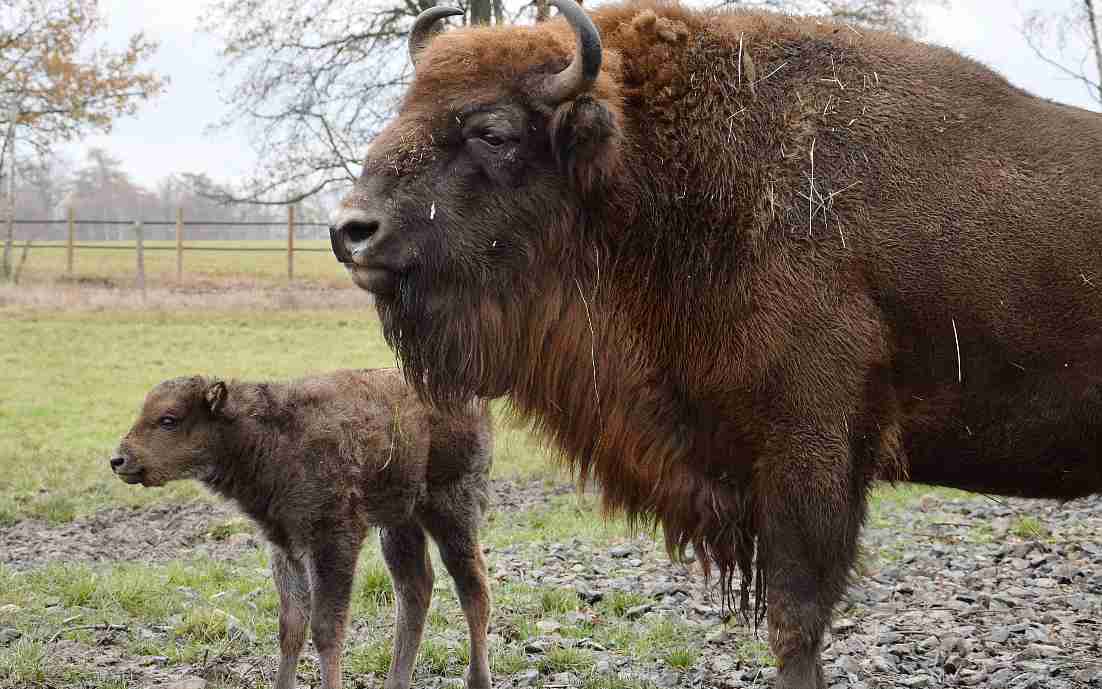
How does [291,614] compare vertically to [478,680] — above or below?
above

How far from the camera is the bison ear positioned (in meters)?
3.72

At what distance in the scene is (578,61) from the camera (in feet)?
12.0

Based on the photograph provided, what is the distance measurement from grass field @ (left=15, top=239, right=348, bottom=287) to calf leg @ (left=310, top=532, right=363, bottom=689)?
25.7 meters

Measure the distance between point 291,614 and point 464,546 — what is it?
1.08m

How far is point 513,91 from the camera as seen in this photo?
3855 mm

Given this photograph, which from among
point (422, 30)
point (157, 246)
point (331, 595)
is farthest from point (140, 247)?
point (422, 30)

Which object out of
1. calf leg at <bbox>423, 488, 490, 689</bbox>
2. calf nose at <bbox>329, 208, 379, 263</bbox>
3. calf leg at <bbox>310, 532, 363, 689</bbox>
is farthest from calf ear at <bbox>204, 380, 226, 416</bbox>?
calf nose at <bbox>329, 208, 379, 263</bbox>

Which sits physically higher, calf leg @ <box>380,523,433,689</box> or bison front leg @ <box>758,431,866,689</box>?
bison front leg @ <box>758,431,866,689</box>

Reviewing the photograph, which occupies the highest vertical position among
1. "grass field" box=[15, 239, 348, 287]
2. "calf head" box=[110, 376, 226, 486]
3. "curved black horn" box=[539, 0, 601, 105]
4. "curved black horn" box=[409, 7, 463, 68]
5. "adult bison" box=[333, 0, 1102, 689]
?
"curved black horn" box=[409, 7, 463, 68]

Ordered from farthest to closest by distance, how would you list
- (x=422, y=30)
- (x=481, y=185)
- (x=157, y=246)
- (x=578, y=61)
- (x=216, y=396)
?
(x=157, y=246), (x=216, y=396), (x=422, y=30), (x=481, y=185), (x=578, y=61)

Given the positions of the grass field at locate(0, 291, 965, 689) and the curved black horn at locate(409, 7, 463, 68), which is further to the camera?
the grass field at locate(0, 291, 965, 689)

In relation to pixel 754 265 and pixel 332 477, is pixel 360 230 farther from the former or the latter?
pixel 332 477

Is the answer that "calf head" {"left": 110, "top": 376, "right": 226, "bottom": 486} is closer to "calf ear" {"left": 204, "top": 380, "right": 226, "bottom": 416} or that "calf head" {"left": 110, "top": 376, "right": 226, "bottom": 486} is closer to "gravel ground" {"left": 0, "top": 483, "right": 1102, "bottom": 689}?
"calf ear" {"left": 204, "top": 380, "right": 226, "bottom": 416}

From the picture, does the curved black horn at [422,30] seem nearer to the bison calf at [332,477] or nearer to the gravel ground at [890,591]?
the bison calf at [332,477]
